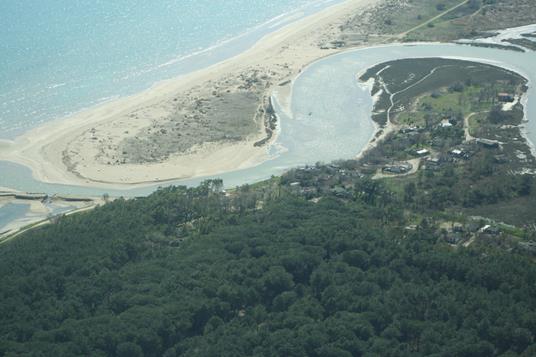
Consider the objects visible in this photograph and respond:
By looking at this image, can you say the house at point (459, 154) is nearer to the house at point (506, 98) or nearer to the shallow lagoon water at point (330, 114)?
the shallow lagoon water at point (330, 114)

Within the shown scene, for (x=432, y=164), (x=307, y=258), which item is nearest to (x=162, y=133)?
(x=432, y=164)

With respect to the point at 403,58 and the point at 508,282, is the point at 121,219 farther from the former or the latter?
the point at 403,58

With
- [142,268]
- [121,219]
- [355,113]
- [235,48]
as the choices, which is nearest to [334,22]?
[235,48]

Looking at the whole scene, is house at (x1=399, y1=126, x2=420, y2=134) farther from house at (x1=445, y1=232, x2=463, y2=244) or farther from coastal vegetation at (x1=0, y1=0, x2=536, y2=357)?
house at (x1=445, y1=232, x2=463, y2=244)

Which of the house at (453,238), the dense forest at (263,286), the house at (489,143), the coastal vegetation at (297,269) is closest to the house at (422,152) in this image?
the coastal vegetation at (297,269)

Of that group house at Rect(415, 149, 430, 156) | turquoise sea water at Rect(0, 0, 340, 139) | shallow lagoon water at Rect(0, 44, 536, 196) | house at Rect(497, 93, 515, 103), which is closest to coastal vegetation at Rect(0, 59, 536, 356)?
house at Rect(415, 149, 430, 156)

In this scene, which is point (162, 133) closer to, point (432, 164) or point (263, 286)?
point (432, 164)

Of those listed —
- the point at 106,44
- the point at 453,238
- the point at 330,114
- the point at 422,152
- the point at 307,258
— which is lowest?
the point at 453,238
